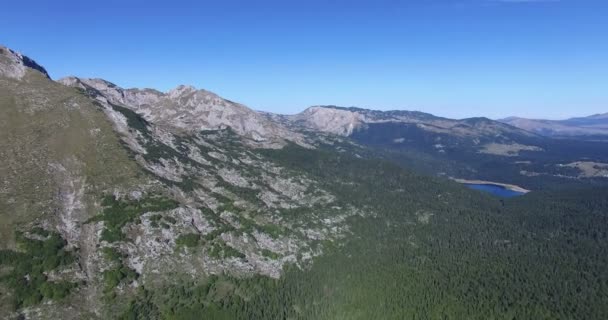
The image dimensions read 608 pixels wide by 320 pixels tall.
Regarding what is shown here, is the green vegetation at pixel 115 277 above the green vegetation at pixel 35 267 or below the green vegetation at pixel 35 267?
below

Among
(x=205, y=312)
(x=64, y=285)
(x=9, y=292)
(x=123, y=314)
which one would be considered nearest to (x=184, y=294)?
(x=205, y=312)

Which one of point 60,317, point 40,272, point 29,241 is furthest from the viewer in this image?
point 29,241

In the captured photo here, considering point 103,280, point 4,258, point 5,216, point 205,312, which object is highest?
point 5,216

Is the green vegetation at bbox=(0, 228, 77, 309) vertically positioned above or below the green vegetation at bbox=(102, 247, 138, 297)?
above

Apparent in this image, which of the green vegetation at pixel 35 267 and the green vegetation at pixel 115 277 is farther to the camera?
the green vegetation at pixel 115 277

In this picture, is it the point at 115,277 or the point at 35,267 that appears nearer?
the point at 35,267

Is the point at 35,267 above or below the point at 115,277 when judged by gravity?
above

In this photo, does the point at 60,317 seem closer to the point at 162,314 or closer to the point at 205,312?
the point at 162,314

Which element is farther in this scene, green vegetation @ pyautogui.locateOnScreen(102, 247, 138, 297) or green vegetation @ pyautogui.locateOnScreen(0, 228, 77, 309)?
green vegetation @ pyautogui.locateOnScreen(102, 247, 138, 297)
